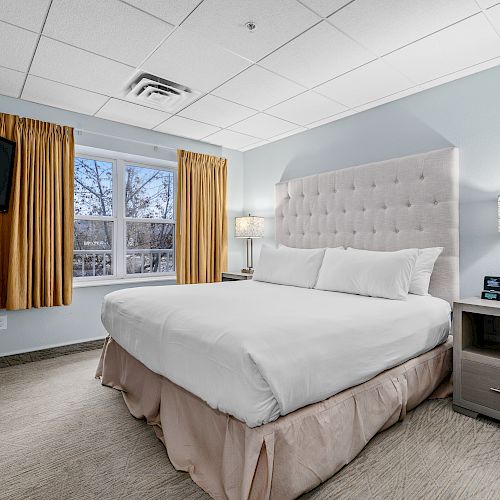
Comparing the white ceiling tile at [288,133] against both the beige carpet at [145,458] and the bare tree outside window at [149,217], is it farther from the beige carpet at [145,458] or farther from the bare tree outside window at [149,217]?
the beige carpet at [145,458]

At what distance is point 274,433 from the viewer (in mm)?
1395

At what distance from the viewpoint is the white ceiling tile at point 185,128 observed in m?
3.90

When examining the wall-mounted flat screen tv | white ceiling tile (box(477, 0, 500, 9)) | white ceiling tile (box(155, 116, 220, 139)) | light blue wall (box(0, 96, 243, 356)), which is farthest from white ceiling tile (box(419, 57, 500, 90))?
the wall-mounted flat screen tv

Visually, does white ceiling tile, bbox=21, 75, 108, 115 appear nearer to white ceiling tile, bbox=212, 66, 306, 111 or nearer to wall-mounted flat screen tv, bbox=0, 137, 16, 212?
wall-mounted flat screen tv, bbox=0, 137, 16, 212

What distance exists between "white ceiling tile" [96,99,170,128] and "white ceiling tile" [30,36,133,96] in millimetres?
341

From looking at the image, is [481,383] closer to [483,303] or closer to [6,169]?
[483,303]

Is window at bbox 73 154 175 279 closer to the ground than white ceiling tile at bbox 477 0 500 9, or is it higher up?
closer to the ground

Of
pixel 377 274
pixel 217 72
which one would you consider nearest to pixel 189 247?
pixel 217 72

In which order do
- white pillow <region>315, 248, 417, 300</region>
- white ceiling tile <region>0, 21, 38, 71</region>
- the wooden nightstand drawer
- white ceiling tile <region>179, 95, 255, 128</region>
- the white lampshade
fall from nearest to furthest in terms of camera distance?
the wooden nightstand drawer < white ceiling tile <region>0, 21, 38, 71</region> < white pillow <region>315, 248, 417, 300</region> < white ceiling tile <region>179, 95, 255, 128</region> < the white lampshade

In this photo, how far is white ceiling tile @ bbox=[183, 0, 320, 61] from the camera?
2018 millimetres

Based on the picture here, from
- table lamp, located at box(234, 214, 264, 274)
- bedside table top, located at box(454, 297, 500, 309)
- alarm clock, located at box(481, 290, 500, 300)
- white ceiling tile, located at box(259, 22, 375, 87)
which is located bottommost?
bedside table top, located at box(454, 297, 500, 309)

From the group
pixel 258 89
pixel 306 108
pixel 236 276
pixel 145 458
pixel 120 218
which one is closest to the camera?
pixel 145 458

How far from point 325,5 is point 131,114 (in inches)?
94.1

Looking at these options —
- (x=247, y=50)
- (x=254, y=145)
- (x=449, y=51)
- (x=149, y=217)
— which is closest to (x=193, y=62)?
(x=247, y=50)
